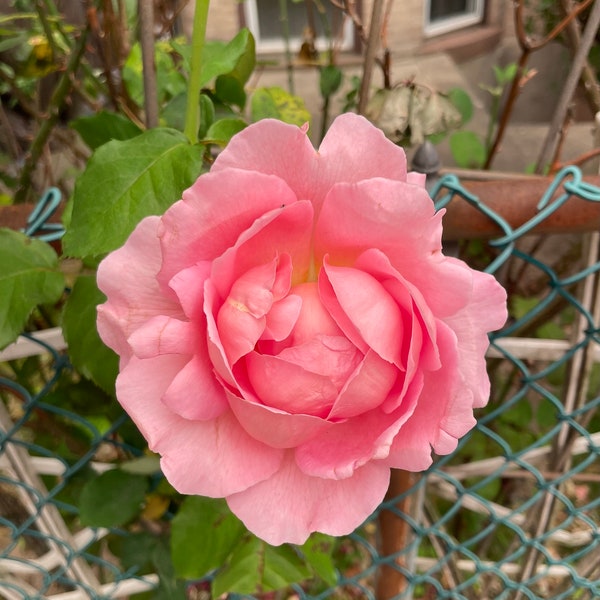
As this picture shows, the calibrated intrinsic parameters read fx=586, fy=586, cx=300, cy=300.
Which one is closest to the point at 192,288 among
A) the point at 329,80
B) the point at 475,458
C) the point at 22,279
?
the point at 22,279

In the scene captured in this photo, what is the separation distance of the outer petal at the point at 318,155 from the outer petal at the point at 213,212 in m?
0.02

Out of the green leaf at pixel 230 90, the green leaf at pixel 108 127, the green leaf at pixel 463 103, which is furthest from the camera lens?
the green leaf at pixel 463 103

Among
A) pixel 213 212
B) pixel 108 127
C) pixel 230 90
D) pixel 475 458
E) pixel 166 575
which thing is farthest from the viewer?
pixel 475 458

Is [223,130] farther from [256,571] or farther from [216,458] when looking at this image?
[256,571]

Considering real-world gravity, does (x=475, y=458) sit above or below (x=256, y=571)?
below

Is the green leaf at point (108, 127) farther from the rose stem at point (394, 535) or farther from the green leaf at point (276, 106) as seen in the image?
the rose stem at point (394, 535)

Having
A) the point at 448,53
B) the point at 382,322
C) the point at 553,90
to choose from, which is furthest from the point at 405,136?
the point at 448,53

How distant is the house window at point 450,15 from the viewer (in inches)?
139

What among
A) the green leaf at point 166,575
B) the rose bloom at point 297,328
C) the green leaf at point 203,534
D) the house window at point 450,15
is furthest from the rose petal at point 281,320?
the house window at point 450,15

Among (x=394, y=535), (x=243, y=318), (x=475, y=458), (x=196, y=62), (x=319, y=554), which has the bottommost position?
(x=475, y=458)

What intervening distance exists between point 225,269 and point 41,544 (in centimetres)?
129

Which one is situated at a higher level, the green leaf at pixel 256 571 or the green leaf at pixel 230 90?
the green leaf at pixel 230 90

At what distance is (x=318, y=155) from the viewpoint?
361 millimetres

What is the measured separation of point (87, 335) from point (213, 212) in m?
0.24
